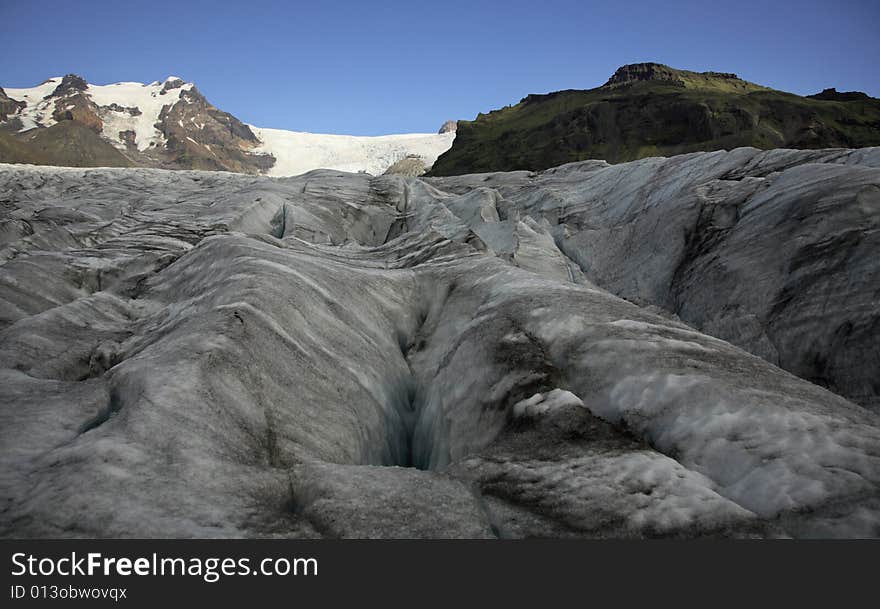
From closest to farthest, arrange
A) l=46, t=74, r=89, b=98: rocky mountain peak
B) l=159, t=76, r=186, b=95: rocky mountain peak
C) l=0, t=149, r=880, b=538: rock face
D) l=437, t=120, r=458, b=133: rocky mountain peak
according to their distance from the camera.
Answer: l=0, t=149, r=880, b=538: rock face → l=46, t=74, r=89, b=98: rocky mountain peak → l=437, t=120, r=458, b=133: rocky mountain peak → l=159, t=76, r=186, b=95: rocky mountain peak

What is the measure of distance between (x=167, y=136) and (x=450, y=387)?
17622 centimetres

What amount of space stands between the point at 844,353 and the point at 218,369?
31.0ft

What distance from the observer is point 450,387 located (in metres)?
6.41

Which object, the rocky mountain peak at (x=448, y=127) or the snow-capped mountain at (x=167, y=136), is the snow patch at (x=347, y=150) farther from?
the rocky mountain peak at (x=448, y=127)

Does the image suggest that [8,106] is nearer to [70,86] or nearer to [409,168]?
[70,86]

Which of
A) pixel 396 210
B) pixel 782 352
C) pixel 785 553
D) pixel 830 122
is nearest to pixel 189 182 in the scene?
pixel 396 210

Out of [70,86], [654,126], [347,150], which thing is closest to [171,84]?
[70,86]

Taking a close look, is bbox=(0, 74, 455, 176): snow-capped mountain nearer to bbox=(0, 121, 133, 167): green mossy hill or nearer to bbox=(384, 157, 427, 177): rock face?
bbox=(0, 121, 133, 167): green mossy hill

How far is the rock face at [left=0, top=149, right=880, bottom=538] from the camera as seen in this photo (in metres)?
3.62

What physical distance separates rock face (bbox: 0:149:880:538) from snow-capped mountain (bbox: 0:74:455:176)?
100868 millimetres

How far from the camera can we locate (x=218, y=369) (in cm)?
511

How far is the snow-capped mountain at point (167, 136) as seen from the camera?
119062mm

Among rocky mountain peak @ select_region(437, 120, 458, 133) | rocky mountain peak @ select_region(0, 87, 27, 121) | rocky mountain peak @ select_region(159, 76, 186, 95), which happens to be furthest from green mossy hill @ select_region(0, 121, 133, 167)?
rocky mountain peak @ select_region(437, 120, 458, 133)

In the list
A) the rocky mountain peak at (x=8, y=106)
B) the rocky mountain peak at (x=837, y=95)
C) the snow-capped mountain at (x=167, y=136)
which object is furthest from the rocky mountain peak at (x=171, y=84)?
the rocky mountain peak at (x=837, y=95)
